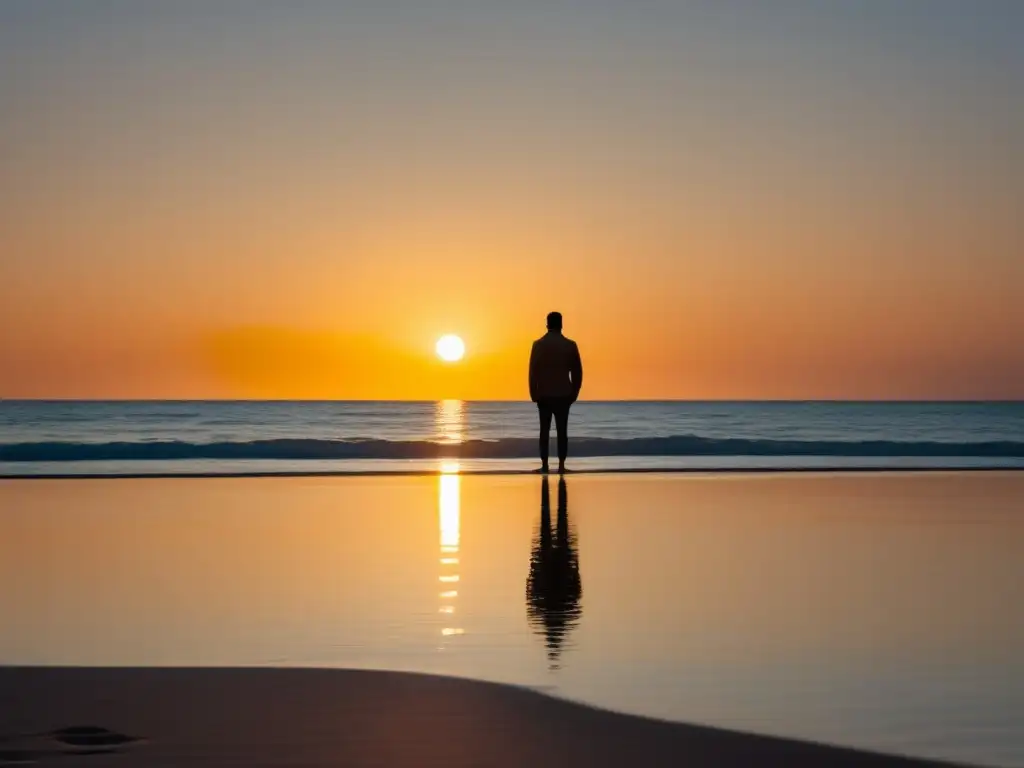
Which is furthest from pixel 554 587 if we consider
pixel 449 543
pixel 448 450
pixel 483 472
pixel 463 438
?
pixel 463 438

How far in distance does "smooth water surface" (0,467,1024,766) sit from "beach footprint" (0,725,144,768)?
1.19 meters

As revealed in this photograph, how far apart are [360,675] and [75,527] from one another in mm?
7026

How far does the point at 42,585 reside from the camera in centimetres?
854

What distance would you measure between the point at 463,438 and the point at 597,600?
47.3 m

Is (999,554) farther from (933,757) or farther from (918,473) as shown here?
(918,473)

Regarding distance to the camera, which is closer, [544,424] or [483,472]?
[544,424]

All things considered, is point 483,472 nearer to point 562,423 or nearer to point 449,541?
point 562,423

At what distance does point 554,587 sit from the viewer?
850 cm

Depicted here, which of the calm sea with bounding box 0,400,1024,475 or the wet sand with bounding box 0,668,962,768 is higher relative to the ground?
the calm sea with bounding box 0,400,1024,475

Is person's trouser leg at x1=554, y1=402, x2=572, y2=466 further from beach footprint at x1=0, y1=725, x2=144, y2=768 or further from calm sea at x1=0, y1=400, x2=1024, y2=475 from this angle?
beach footprint at x1=0, y1=725, x2=144, y2=768

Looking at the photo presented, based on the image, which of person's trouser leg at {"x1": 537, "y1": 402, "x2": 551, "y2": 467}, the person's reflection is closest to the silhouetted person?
person's trouser leg at {"x1": 537, "y1": 402, "x2": 551, "y2": 467}

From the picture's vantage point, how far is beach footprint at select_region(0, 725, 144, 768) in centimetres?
457

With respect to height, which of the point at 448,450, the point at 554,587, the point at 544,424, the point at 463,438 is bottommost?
the point at 554,587

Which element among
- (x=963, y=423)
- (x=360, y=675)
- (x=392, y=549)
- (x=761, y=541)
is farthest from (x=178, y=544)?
(x=963, y=423)
